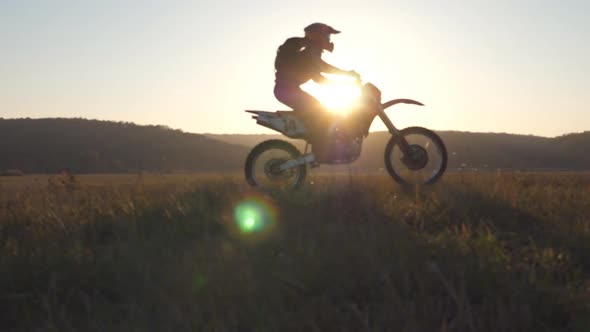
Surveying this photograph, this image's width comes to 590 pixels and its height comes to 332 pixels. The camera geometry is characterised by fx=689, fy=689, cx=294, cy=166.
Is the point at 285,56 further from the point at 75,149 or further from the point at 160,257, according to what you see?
the point at 75,149

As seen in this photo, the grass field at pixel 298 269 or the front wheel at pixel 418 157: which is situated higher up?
the front wheel at pixel 418 157

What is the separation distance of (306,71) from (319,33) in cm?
49

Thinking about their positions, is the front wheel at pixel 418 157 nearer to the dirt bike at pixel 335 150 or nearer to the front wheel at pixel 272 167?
the dirt bike at pixel 335 150

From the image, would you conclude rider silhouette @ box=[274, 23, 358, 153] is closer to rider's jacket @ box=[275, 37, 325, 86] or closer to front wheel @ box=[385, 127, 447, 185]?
rider's jacket @ box=[275, 37, 325, 86]

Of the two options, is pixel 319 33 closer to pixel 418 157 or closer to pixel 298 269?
pixel 418 157

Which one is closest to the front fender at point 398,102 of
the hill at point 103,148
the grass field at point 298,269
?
the grass field at point 298,269

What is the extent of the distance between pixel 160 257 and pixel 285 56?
172 inches

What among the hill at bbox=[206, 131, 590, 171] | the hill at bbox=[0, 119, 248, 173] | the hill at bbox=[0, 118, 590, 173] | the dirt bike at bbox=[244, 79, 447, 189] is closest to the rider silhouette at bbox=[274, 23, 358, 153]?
the dirt bike at bbox=[244, 79, 447, 189]

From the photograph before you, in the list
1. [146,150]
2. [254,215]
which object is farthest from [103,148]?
[254,215]

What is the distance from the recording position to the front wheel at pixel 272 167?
8727mm

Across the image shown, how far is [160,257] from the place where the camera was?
4.61 meters

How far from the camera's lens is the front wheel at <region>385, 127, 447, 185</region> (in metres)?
9.02

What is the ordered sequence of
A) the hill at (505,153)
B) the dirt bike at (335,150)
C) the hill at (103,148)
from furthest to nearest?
the hill at (103,148)
the hill at (505,153)
the dirt bike at (335,150)

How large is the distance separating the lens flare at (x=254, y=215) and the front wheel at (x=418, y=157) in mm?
2861
